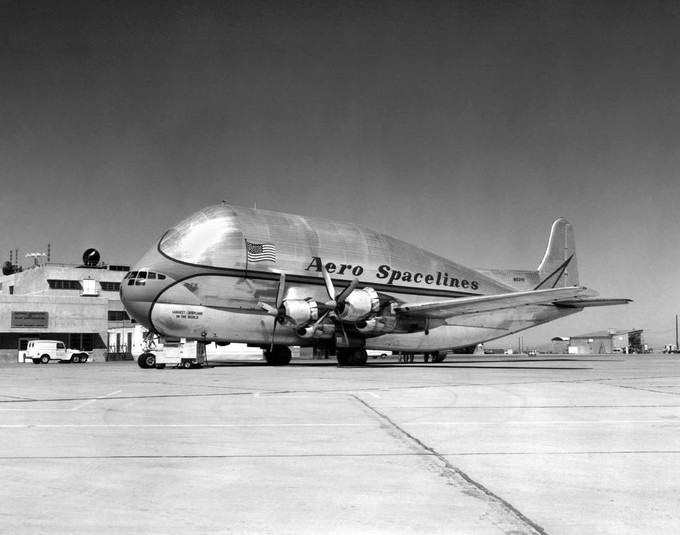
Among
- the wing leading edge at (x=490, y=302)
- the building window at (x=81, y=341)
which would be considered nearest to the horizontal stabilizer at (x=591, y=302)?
the wing leading edge at (x=490, y=302)

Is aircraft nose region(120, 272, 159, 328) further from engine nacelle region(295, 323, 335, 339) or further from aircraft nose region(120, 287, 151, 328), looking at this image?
engine nacelle region(295, 323, 335, 339)

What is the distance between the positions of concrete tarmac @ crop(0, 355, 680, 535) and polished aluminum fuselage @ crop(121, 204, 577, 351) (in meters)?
20.6

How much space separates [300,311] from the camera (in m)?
35.5

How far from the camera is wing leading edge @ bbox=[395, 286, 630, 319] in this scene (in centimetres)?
3475

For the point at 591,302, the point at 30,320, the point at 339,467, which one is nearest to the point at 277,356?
the point at 591,302

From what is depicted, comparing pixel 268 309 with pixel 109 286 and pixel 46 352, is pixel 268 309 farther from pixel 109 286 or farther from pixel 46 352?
pixel 109 286

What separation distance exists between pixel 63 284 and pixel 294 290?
6529 cm

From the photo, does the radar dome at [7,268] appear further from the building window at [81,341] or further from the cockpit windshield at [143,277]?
the cockpit windshield at [143,277]

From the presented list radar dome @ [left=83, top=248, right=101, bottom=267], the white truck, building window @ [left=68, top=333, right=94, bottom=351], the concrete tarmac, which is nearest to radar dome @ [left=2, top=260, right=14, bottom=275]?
radar dome @ [left=83, top=248, right=101, bottom=267]

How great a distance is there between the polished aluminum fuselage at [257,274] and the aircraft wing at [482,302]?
1.13 meters

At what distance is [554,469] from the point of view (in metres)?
7.45

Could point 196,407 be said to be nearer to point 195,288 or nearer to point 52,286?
point 195,288

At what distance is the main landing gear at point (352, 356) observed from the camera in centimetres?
3803

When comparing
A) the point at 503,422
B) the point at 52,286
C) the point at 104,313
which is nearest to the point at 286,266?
the point at 503,422
